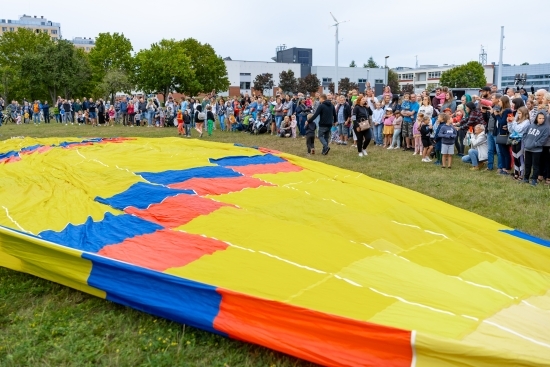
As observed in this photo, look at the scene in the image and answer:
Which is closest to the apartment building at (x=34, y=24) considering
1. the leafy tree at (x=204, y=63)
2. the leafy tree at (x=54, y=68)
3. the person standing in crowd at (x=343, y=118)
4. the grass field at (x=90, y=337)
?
the leafy tree at (x=204, y=63)

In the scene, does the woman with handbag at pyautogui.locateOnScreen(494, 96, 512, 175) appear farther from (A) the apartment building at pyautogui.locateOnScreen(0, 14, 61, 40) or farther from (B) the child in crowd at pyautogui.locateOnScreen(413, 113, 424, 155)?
(A) the apartment building at pyautogui.locateOnScreen(0, 14, 61, 40)

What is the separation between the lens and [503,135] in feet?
30.3

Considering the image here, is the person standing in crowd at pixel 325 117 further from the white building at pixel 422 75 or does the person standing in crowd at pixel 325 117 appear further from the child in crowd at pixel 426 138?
the white building at pixel 422 75

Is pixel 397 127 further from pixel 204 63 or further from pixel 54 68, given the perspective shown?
pixel 204 63

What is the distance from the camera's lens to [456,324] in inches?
114

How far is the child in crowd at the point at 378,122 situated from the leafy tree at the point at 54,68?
104ft

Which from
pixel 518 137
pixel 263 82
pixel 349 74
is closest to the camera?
pixel 518 137

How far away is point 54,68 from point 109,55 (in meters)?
13.6

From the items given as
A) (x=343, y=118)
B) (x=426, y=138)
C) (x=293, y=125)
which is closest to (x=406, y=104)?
(x=343, y=118)

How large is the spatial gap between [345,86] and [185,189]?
179 feet

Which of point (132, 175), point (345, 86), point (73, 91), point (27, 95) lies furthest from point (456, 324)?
point (345, 86)

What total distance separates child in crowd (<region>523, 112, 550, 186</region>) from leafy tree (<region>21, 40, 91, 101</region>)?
120ft

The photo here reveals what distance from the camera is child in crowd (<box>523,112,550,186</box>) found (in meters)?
8.20

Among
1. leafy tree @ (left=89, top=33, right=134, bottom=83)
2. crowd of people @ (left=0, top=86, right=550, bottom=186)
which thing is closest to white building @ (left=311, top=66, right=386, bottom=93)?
leafy tree @ (left=89, top=33, right=134, bottom=83)
